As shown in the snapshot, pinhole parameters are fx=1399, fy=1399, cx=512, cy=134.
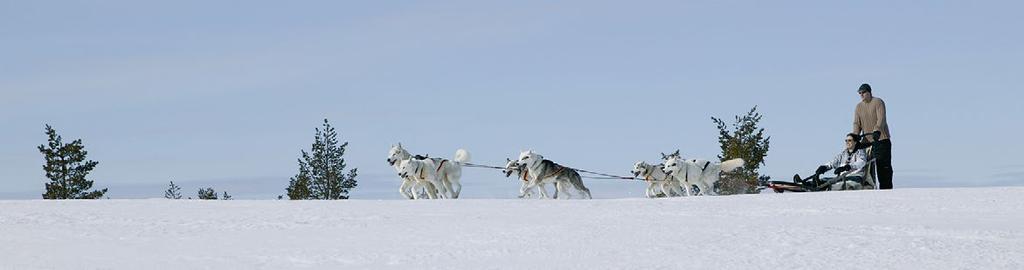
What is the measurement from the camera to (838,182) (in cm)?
1656

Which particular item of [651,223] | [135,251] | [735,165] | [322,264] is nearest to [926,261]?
[651,223]

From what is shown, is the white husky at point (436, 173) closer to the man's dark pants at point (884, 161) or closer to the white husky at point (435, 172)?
the white husky at point (435, 172)

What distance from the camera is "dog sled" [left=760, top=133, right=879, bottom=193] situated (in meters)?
16.4

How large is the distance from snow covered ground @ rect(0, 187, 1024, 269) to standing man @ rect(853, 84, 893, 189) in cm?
278

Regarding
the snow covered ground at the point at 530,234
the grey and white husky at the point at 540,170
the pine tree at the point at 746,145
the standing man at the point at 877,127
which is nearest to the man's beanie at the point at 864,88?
the standing man at the point at 877,127

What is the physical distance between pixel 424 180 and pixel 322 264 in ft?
34.4

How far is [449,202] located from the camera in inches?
538

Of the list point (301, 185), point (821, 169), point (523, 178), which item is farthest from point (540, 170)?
point (301, 185)

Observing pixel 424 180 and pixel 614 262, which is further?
pixel 424 180

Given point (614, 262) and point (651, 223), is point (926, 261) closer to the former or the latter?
point (614, 262)

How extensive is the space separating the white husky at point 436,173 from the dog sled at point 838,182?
472 cm

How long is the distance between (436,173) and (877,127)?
612cm

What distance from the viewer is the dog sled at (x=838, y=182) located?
53.9 ft

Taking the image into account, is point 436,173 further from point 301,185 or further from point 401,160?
point 301,185
